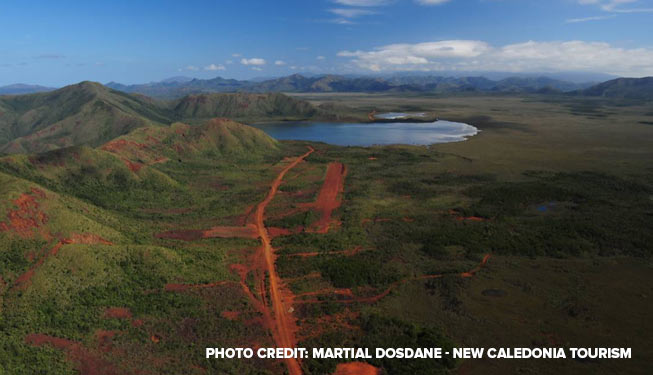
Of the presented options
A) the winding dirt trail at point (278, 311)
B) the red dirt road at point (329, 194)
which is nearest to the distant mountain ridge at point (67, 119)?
the red dirt road at point (329, 194)

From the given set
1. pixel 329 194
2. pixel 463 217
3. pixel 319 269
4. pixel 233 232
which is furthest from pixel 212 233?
pixel 463 217

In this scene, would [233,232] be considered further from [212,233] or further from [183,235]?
[183,235]

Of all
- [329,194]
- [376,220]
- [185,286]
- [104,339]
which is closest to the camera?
[104,339]

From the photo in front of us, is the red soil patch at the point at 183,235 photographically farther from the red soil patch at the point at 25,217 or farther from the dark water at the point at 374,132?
the dark water at the point at 374,132

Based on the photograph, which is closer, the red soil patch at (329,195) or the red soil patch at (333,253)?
the red soil patch at (333,253)

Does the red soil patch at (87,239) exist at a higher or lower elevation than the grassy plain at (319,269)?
higher

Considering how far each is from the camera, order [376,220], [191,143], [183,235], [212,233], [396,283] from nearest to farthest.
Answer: [396,283] → [183,235] → [212,233] → [376,220] → [191,143]

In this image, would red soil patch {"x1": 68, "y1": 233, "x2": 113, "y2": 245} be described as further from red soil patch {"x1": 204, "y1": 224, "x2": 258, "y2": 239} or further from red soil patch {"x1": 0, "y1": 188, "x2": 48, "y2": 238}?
red soil patch {"x1": 204, "y1": 224, "x2": 258, "y2": 239}
